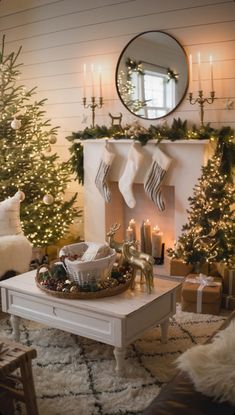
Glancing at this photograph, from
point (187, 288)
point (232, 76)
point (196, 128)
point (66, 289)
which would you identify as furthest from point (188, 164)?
point (66, 289)

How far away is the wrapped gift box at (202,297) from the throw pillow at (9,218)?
1.47 meters

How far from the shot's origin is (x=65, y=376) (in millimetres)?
2531

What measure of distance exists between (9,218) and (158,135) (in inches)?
57.5

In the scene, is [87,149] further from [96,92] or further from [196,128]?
[196,128]

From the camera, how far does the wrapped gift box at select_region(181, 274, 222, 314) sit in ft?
11.0

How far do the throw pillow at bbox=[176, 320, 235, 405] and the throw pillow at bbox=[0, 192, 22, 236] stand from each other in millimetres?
2403

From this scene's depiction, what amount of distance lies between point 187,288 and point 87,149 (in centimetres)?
176

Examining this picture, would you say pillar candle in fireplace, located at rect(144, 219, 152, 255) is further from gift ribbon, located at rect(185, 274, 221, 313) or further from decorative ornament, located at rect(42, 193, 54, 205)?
decorative ornament, located at rect(42, 193, 54, 205)

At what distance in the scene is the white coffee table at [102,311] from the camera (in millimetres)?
2457

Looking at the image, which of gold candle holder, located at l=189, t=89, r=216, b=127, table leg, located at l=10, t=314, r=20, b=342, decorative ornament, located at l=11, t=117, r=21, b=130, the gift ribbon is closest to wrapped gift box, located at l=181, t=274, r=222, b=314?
the gift ribbon

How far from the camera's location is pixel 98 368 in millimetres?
2609

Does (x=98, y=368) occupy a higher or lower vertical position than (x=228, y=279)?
lower

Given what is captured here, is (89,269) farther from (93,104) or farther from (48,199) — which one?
(93,104)

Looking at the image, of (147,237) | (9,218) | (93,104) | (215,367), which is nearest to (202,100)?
(93,104)
